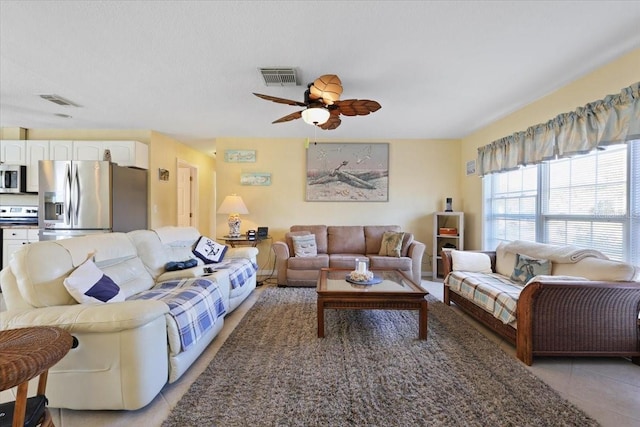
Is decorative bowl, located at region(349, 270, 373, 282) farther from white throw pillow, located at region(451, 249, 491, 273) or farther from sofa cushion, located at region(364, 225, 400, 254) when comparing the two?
sofa cushion, located at region(364, 225, 400, 254)

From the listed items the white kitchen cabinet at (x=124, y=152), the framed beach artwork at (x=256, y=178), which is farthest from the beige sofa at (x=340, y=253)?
the white kitchen cabinet at (x=124, y=152)

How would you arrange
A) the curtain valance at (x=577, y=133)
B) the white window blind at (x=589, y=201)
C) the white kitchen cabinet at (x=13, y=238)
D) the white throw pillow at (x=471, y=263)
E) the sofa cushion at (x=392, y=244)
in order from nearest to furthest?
the curtain valance at (x=577, y=133), the white window blind at (x=589, y=201), the white throw pillow at (x=471, y=263), the white kitchen cabinet at (x=13, y=238), the sofa cushion at (x=392, y=244)

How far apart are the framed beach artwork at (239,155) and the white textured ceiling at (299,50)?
4.60 ft

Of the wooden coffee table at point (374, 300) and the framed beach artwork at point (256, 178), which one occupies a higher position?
the framed beach artwork at point (256, 178)

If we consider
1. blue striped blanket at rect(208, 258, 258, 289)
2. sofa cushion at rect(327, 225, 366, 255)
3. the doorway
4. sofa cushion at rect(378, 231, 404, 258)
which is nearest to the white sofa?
blue striped blanket at rect(208, 258, 258, 289)

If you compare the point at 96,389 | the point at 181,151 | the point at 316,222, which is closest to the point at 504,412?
the point at 96,389

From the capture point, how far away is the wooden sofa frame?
2117mm

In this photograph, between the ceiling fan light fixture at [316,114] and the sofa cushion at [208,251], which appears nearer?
the ceiling fan light fixture at [316,114]

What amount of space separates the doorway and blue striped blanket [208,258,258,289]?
10.1ft

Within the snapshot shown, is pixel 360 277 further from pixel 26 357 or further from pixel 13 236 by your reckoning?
pixel 13 236

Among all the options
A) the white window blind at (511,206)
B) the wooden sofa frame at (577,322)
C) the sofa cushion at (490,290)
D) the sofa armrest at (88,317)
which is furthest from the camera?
the white window blind at (511,206)

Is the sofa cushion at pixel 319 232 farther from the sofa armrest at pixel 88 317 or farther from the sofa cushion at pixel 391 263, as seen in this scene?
the sofa armrest at pixel 88 317

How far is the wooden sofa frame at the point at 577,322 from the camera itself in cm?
212

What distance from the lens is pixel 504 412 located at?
1.63m
